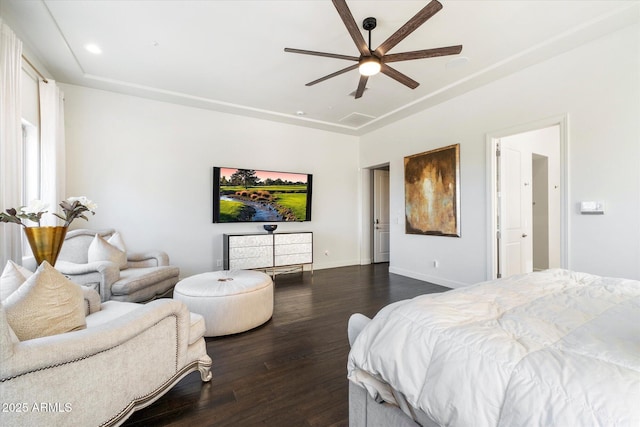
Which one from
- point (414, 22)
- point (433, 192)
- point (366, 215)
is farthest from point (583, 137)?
point (366, 215)

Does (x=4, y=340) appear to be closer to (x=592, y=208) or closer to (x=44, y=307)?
(x=44, y=307)

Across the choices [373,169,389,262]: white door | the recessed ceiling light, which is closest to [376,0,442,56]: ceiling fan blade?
the recessed ceiling light

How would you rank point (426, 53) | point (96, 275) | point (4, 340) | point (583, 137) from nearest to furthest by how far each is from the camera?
point (4, 340), point (426, 53), point (96, 275), point (583, 137)

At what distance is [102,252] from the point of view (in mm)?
3191

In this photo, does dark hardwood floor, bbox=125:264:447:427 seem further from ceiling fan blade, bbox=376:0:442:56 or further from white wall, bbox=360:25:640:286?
ceiling fan blade, bbox=376:0:442:56

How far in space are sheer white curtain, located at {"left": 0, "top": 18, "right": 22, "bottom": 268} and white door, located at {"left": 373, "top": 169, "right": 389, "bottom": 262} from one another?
5882mm

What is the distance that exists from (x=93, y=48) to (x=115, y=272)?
2.57m

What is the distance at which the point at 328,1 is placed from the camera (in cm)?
244

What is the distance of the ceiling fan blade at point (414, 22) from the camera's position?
193 cm

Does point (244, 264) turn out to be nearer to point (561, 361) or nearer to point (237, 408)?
point (237, 408)

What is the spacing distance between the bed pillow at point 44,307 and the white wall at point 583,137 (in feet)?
14.5

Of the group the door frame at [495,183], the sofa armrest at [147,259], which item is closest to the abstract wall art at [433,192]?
the door frame at [495,183]

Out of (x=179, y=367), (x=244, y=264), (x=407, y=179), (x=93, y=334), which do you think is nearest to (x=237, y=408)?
(x=179, y=367)

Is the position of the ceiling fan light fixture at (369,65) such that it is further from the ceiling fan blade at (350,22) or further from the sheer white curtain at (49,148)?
the sheer white curtain at (49,148)
